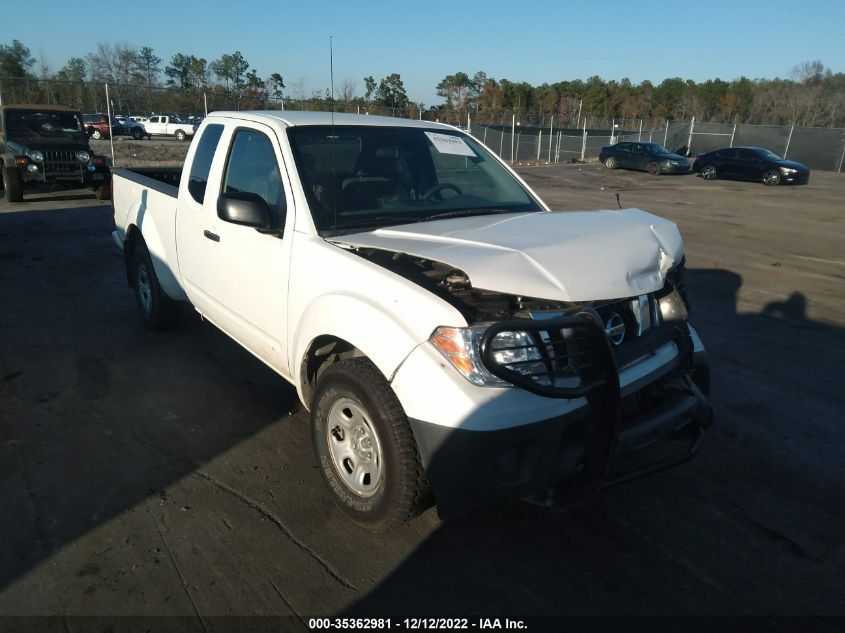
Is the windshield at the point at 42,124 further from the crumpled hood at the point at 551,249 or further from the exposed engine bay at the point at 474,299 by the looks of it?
the exposed engine bay at the point at 474,299

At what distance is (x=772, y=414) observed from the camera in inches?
171

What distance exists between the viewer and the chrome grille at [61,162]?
540 inches

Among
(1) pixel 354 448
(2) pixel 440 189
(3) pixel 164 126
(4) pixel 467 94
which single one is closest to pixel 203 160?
(2) pixel 440 189

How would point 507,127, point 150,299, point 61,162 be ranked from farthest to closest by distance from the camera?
1. point 507,127
2. point 61,162
3. point 150,299

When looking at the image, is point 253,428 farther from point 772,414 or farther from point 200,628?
point 772,414

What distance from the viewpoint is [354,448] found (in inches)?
118

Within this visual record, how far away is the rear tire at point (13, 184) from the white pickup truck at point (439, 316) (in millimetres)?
11882

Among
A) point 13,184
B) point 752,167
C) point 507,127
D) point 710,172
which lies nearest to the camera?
point 13,184

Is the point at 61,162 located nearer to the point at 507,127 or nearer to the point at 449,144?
the point at 449,144

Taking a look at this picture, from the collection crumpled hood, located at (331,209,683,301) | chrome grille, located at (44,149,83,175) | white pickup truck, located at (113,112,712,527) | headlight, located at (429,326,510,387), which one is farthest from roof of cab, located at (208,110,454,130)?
chrome grille, located at (44,149,83,175)

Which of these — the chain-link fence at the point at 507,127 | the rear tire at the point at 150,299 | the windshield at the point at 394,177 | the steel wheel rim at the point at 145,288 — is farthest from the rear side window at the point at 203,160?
the chain-link fence at the point at 507,127

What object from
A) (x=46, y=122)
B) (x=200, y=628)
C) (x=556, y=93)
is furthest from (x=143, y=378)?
(x=556, y=93)

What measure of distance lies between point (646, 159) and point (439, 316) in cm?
3033

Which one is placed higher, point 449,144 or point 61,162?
point 449,144
